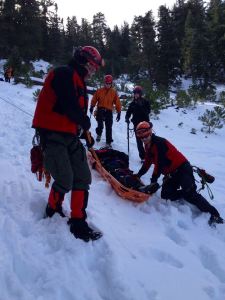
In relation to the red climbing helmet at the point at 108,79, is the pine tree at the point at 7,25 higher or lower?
higher

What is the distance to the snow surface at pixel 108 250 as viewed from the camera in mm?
3611

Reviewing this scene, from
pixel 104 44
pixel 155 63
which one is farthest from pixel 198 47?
pixel 104 44

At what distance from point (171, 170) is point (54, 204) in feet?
7.40

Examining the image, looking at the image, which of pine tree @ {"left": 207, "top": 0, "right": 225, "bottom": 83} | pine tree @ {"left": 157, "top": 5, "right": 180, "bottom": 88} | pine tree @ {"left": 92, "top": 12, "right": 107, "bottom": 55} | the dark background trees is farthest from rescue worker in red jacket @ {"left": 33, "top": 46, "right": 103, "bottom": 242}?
pine tree @ {"left": 92, "top": 12, "right": 107, "bottom": 55}

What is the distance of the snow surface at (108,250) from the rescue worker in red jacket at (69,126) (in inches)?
14.9

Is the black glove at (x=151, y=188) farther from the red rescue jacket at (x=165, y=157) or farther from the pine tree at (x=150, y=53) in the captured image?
the pine tree at (x=150, y=53)

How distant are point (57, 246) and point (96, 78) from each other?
70.2 feet

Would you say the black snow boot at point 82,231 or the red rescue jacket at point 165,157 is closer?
the black snow boot at point 82,231

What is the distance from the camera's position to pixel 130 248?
445cm

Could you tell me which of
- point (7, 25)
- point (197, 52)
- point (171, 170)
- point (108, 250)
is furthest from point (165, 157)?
point (7, 25)

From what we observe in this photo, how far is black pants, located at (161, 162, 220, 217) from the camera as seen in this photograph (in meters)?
5.79

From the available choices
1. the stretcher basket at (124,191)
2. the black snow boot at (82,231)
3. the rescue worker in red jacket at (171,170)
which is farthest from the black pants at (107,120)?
the black snow boot at (82,231)

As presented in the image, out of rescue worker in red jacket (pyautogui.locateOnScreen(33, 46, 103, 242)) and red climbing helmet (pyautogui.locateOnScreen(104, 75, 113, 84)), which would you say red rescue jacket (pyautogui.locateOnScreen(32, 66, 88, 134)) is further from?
red climbing helmet (pyautogui.locateOnScreen(104, 75, 113, 84))

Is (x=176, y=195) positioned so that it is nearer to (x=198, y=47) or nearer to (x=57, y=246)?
(x=57, y=246)
